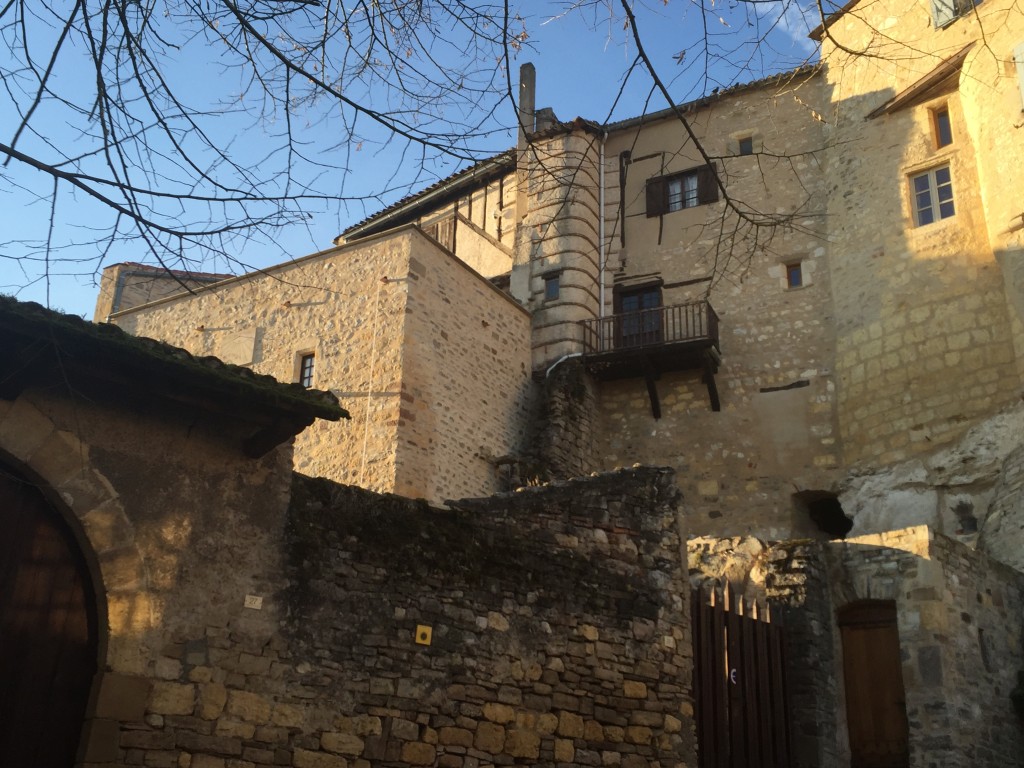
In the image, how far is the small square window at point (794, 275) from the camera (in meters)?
17.7

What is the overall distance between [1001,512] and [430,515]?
8.63m

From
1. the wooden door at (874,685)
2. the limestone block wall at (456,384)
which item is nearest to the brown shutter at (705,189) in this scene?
the limestone block wall at (456,384)

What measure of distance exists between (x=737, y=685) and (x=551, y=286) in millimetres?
10446

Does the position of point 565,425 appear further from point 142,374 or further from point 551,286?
point 142,374

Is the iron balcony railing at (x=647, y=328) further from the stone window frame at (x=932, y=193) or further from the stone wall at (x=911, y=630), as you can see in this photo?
the stone wall at (x=911, y=630)

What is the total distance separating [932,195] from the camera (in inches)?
652

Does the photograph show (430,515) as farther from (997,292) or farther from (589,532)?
(997,292)

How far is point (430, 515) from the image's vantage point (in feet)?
25.8

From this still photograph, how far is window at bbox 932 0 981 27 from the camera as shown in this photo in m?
16.2

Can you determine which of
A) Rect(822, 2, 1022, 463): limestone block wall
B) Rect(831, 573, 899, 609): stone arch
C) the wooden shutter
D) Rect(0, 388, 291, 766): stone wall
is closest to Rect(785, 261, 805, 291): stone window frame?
Rect(822, 2, 1022, 463): limestone block wall

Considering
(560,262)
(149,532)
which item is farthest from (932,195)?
(149,532)

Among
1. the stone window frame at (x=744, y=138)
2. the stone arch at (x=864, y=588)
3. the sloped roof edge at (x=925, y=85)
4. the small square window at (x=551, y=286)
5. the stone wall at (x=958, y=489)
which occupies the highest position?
the stone window frame at (x=744, y=138)

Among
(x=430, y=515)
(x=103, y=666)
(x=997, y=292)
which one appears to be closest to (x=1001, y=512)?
(x=997, y=292)

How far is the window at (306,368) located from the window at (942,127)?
10237mm
